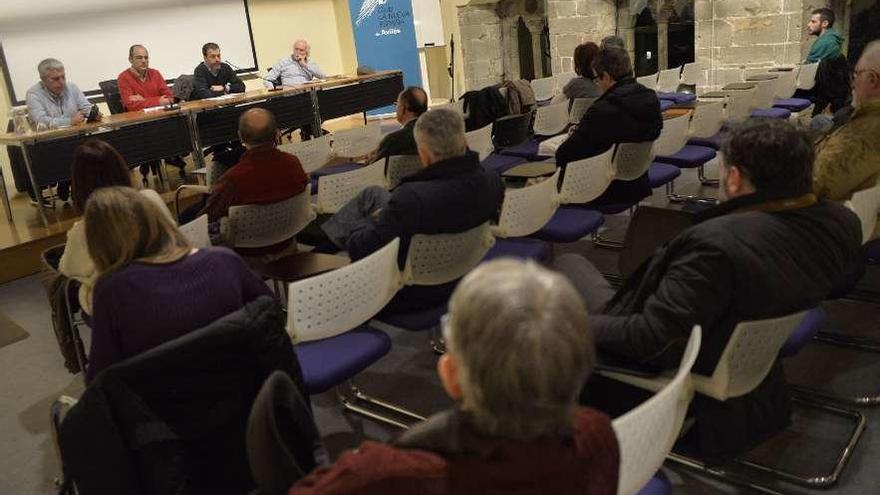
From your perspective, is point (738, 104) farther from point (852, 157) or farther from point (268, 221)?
point (268, 221)

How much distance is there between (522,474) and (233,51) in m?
9.54

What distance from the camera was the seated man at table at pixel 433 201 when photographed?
2482 millimetres

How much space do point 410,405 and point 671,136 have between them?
2.56 meters

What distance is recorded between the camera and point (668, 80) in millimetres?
7371

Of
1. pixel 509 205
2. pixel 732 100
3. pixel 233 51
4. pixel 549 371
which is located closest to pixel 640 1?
pixel 732 100

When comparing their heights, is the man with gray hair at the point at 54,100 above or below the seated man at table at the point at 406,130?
above

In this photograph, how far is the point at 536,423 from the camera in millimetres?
888

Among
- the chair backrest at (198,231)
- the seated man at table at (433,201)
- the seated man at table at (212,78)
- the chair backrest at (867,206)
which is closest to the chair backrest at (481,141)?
the seated man at table at (433,201)

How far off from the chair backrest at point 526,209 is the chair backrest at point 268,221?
1.11m

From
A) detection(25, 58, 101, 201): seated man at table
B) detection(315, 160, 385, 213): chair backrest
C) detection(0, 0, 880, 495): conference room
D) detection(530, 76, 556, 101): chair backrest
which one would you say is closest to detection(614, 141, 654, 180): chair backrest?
detection(0, 0, 880, 495): conference room

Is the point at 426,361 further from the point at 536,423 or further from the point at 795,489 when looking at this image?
the point at 536,423

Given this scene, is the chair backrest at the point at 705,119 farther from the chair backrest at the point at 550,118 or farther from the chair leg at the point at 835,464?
the chair leg at the point at 835,464

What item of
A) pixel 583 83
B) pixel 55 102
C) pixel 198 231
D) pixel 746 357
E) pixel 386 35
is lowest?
pixel 746 357

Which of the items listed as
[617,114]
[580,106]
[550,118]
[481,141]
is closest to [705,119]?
[580,106]
